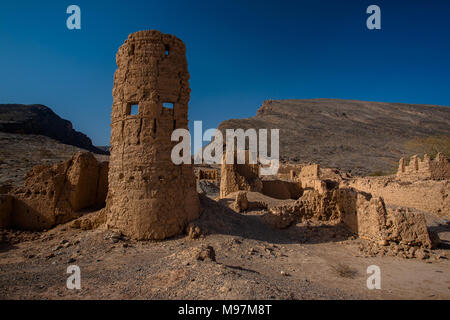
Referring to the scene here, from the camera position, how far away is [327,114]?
253 feet

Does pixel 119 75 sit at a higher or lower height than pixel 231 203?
higher

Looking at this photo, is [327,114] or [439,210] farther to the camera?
[327,114]

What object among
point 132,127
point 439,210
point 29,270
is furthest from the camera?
point 439,210

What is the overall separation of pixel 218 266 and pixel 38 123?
46625 millimetres

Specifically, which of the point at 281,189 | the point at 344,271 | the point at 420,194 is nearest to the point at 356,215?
the point at 344,271

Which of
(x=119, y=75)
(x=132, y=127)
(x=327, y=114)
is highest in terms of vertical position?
(x=327, y=114)

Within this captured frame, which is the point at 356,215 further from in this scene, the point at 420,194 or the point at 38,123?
the point at 38,123

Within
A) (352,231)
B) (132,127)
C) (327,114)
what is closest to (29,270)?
(132,127)

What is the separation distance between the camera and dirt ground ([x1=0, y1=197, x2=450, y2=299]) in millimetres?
4121

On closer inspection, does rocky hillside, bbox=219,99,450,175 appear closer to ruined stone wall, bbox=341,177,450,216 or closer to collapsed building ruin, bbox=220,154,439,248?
ruined stone wall, bbox=341,177,450,216

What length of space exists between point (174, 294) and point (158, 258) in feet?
6.66

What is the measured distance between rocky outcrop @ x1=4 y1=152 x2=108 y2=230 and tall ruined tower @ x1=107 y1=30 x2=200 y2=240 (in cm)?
177

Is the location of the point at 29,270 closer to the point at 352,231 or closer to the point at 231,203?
the point at 231,203

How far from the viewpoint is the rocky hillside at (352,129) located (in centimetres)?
4822
